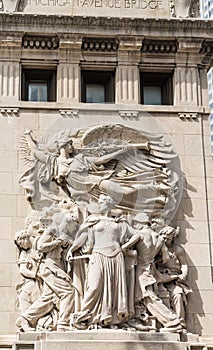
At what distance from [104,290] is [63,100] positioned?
5.79 metres

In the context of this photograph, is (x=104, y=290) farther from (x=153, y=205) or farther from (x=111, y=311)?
(x=153, y=205)

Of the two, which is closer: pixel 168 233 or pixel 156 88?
pixel 168 233

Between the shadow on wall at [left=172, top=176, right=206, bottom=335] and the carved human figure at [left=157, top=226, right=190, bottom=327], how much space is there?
0.20 m

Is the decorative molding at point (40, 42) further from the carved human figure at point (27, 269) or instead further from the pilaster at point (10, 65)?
the carved human figure at point (27, 269)

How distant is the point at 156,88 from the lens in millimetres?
22984

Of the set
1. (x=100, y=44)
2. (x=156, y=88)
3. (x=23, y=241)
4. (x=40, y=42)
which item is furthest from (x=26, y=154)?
(x=156, y=88)

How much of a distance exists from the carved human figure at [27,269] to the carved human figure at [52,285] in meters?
0.18

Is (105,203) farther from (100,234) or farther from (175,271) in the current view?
(175,271)

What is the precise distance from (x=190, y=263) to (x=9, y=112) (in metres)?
6.51

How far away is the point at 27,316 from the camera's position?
19094 millimetres

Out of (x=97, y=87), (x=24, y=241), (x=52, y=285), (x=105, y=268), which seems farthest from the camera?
(x=97, y=87)

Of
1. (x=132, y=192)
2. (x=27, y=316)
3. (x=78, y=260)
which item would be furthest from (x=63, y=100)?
(x=27, y=316)

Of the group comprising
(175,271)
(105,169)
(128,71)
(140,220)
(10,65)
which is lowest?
(175,271)

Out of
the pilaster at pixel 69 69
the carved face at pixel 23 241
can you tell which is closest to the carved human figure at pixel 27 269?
the carved face at pixel 23 241
